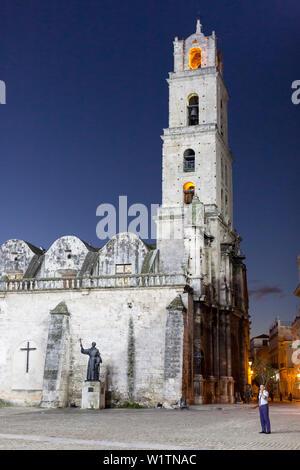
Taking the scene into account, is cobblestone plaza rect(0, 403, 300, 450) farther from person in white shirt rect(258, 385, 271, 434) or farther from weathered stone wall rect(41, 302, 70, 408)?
weathered stone wall rect(41, 302, 70, 408)

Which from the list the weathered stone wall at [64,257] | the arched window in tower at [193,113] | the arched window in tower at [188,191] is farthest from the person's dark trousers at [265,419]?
the arched window in tower at [193,113]

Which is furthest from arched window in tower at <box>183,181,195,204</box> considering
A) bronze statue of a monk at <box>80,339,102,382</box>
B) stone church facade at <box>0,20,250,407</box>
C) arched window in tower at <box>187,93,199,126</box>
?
bronze statue of a monk at <box>80,339,102,382</box>

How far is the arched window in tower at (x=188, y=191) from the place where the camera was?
39.0m

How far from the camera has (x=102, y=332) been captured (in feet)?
96.6

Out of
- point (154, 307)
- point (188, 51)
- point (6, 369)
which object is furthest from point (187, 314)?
point (188, 51)

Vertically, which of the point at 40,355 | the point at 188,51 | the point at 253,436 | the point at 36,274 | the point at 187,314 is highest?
the point at 188,51

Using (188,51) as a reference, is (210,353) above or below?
below

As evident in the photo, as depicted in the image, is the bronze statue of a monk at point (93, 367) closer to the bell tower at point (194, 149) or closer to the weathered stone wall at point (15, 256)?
the bell tower at point (194, 149)

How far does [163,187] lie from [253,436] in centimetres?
2677

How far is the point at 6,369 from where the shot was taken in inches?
1195

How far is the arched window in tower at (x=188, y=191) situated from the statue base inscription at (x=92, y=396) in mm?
16552

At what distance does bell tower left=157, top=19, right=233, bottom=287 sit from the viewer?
122ft

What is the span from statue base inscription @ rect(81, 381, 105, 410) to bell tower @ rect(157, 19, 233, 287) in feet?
33.3
